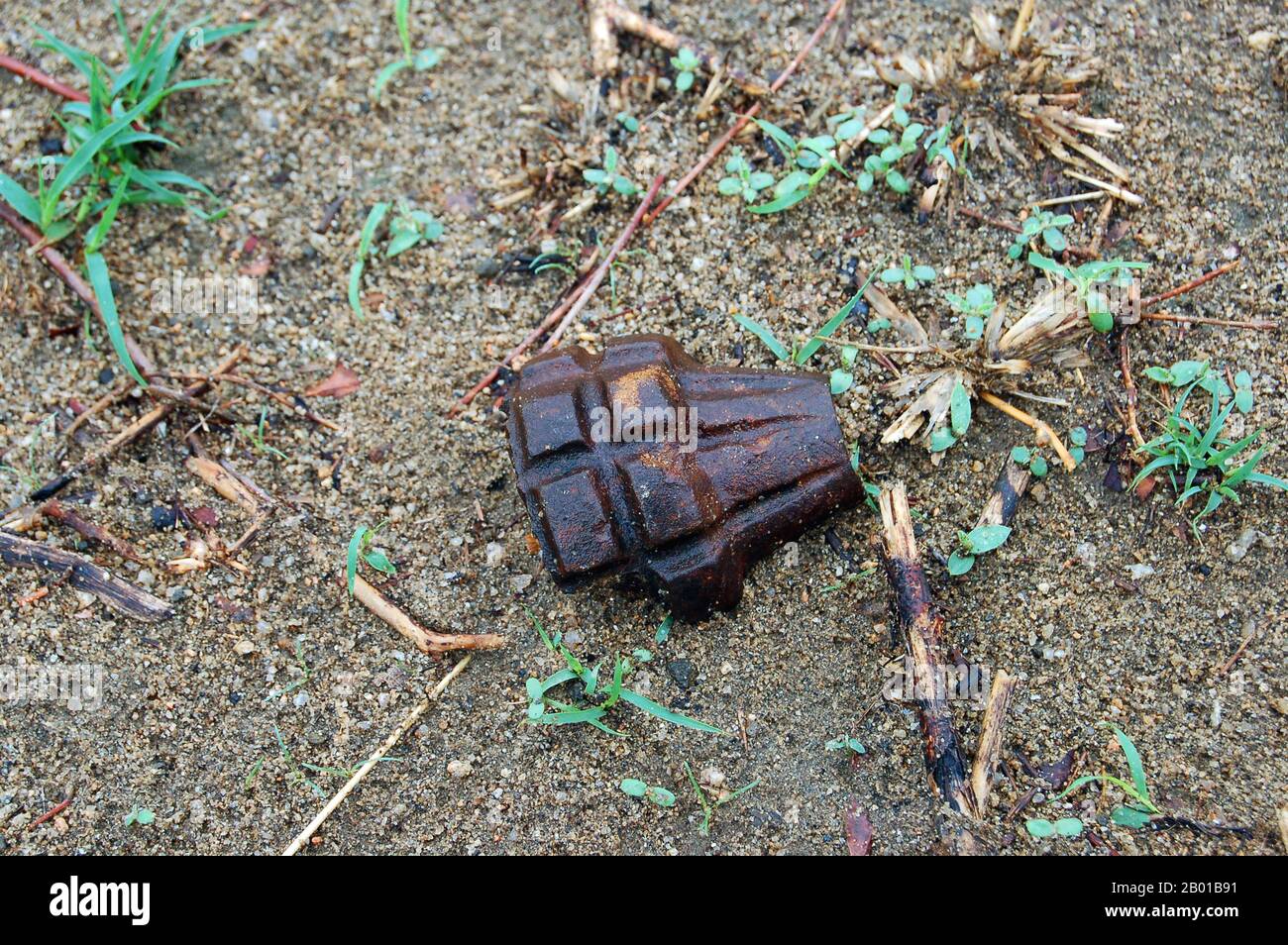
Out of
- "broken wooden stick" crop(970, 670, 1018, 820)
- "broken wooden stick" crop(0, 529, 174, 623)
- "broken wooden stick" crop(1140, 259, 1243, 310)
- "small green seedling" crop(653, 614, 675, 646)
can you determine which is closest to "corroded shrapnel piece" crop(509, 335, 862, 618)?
"small green seedling" crop(653, 614, 675, 646)

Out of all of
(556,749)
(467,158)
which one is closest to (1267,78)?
(467,158)

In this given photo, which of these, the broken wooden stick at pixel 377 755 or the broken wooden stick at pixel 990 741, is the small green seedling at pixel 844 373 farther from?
the broken wooden stick at pixel 377 755

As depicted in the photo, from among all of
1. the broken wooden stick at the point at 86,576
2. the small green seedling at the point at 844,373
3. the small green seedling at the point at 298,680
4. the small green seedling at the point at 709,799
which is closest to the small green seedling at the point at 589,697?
the small green seedling at the point at 709,799

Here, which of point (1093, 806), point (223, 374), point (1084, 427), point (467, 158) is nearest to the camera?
point (1093, 806)

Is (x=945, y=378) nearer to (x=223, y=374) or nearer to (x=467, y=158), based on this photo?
(x=467, y=158)

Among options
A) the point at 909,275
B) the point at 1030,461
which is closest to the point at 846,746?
the point at 1030,461

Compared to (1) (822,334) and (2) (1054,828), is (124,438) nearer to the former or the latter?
(1) (822,334)
